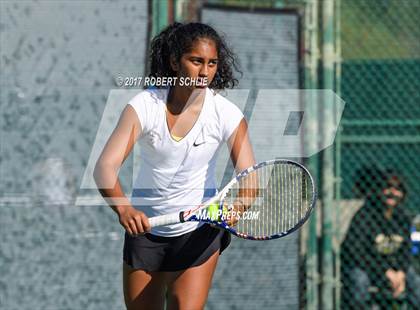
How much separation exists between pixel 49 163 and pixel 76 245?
0.53 meters

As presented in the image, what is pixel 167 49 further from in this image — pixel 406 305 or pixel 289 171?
pixel 406 305

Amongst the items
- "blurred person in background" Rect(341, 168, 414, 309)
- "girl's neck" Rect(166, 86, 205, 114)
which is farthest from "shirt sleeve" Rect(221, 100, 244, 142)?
"blurred person in background" Rect(341, 168, 414, 309)

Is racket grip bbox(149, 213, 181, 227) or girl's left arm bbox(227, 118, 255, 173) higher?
girl's left arm bbox(227, 118, 255, 173)

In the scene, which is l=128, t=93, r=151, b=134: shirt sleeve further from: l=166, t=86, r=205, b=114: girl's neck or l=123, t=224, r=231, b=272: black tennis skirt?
l=123, t=224, r=231, b=272: black tennis skirt

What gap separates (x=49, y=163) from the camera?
18.0 feet

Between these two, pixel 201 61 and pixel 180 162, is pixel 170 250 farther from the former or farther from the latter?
pixel 201 61

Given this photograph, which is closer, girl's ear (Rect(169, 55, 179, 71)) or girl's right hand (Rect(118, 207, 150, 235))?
girl's right hand (Rect(118, 207, 150, 235))

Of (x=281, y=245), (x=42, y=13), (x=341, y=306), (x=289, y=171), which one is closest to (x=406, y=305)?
(x=341, y=306)

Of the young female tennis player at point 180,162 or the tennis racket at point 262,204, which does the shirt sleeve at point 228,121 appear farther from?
the tennis racket at point 262,204

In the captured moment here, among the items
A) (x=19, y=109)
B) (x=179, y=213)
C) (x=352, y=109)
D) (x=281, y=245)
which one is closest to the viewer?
(x=179, y=213)

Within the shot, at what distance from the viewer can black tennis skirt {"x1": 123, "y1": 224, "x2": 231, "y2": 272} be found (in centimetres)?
401

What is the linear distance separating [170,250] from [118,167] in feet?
1.65

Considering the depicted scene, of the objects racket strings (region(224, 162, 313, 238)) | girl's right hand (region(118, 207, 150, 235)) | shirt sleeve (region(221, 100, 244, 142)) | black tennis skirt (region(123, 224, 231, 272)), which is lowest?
black tennis skirt (region(123, 224, 231, 272))

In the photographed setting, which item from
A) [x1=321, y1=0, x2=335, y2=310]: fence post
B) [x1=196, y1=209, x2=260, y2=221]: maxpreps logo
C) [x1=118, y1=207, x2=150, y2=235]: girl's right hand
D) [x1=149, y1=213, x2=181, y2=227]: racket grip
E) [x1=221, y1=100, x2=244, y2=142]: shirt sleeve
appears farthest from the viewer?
[x1=321, y1=0, x2=335, y2=310]: fence post
